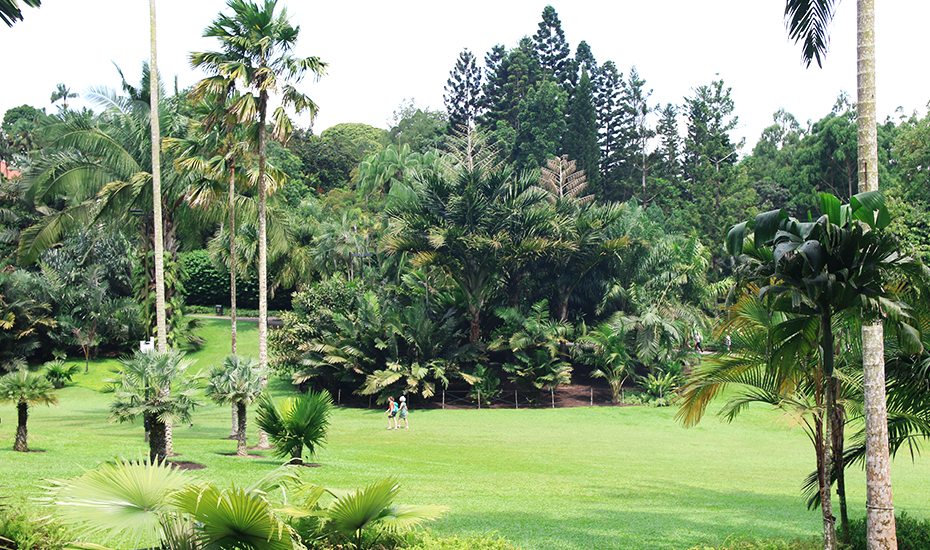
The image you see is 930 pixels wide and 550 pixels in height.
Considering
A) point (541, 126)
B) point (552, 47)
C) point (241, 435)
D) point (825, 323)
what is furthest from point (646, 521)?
point (552, 47)

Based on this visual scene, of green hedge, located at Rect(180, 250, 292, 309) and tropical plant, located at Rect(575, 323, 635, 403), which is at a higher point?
green hedge, located at Rect(180, 250, 292, 309)

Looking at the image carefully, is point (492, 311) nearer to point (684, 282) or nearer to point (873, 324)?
point (684, 282)

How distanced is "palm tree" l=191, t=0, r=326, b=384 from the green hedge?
31706 mm

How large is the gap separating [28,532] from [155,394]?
6.90m

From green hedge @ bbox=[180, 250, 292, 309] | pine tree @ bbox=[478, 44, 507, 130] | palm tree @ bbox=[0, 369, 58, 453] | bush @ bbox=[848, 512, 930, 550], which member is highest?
pine tree @ bbox=[478, 44, 507, 130]

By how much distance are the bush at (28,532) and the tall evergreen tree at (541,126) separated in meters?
55.5

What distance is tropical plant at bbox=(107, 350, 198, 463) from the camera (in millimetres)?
15734

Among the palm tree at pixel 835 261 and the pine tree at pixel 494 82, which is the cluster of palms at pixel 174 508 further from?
the pine tree at pixel 494 82

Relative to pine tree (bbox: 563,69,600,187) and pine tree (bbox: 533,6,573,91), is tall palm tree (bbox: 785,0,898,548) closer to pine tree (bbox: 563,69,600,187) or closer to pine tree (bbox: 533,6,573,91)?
pine tree (bbox: 563,69,600,187)

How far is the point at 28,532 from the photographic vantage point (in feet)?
29.9

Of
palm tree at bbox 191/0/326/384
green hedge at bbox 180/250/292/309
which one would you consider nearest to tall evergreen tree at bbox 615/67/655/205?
green hedge at bbox 180/250/292/309

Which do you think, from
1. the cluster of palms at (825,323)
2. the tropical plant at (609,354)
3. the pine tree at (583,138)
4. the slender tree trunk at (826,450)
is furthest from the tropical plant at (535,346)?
the pine tree at (583,138)

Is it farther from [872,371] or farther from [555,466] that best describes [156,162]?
[872,371]

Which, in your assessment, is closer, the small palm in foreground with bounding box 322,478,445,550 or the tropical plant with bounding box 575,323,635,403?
the small palm in foreground with bounding box 322,478,445,550
